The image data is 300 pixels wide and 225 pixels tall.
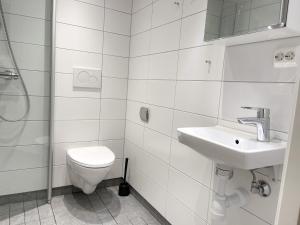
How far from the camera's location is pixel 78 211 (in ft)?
6.79

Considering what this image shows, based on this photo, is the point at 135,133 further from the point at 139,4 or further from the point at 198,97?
the point at 139,4

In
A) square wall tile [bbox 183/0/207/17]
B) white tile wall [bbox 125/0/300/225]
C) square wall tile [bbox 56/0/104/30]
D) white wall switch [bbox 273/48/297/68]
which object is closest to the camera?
white wall switch [bbox 273/48/297/68]

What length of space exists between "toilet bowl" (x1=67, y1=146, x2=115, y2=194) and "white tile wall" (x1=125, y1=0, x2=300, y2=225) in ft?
1.31

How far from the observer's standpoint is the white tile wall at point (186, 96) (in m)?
1.20

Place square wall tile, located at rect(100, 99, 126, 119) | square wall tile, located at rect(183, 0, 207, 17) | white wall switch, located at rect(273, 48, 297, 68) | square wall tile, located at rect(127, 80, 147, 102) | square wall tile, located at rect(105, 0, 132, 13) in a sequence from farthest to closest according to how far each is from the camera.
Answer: square wall tile, located at rect(100, 99, 126, 119) → square wall tile, located at rect(105, 0, 132, 13) → square wall tile, located at rect(127, 80, 147, 102) → square wall tile, located at rect(183, 0, 207, 17) → white wall switch, located at rect(273, 48, 297, 68)

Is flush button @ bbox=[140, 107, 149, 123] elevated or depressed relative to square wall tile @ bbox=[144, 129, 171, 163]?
elevated

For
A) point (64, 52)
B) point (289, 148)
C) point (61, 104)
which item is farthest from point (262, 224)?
point (64, 52)

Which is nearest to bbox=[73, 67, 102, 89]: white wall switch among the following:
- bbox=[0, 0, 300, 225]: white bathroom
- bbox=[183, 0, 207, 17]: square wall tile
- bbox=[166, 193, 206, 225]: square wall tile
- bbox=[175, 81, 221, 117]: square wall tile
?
bbox=[0, 0, 300, 225]: white bathroom

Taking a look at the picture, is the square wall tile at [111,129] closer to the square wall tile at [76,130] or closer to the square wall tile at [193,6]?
the square wall tile at [76,130]

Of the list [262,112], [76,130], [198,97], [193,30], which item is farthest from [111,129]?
[262,112]

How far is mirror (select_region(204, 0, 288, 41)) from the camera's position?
101 cm

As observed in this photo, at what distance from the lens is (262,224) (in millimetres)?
1189

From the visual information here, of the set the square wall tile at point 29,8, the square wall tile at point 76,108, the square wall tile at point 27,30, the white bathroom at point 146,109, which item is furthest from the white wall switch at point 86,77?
the square wall tile at point 29,8

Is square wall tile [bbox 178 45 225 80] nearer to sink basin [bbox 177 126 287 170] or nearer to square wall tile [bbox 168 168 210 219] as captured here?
sink basin [bbox 177 126 287 170]
